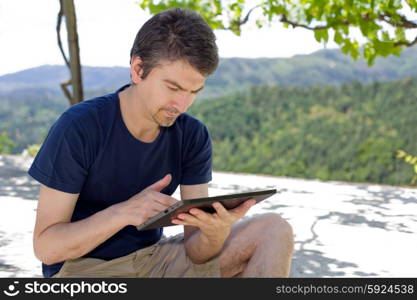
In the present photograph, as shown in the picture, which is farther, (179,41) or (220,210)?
(179,41)

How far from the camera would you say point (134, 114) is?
2.05m

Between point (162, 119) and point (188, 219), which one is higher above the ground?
point (162, 119)

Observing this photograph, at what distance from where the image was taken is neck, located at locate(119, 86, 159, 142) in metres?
2.04

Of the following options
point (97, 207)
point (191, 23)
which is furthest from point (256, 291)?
point (191, 23)

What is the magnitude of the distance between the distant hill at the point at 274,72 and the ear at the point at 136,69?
1521 cm

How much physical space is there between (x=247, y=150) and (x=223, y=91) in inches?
186

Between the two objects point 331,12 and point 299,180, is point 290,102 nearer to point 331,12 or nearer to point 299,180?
point 299,180

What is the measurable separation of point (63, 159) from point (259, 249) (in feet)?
2.34

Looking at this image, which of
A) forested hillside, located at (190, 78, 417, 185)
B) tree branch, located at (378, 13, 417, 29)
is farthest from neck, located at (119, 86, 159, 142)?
forested hillside, located at (190, 78, 417, 185)

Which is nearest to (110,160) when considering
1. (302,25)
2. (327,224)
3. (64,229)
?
(64,229)

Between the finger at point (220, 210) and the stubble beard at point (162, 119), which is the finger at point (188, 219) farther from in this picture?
the stubble beard at point (162, 119)

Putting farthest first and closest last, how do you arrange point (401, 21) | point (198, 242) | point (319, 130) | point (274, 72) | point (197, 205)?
point (274, 72) → point (319, 130) → point (401, 21) → point (198, 242) → point (197, 205)

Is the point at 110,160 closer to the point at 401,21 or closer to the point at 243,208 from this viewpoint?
the point at 243,208

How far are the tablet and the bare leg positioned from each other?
0.80 ft
